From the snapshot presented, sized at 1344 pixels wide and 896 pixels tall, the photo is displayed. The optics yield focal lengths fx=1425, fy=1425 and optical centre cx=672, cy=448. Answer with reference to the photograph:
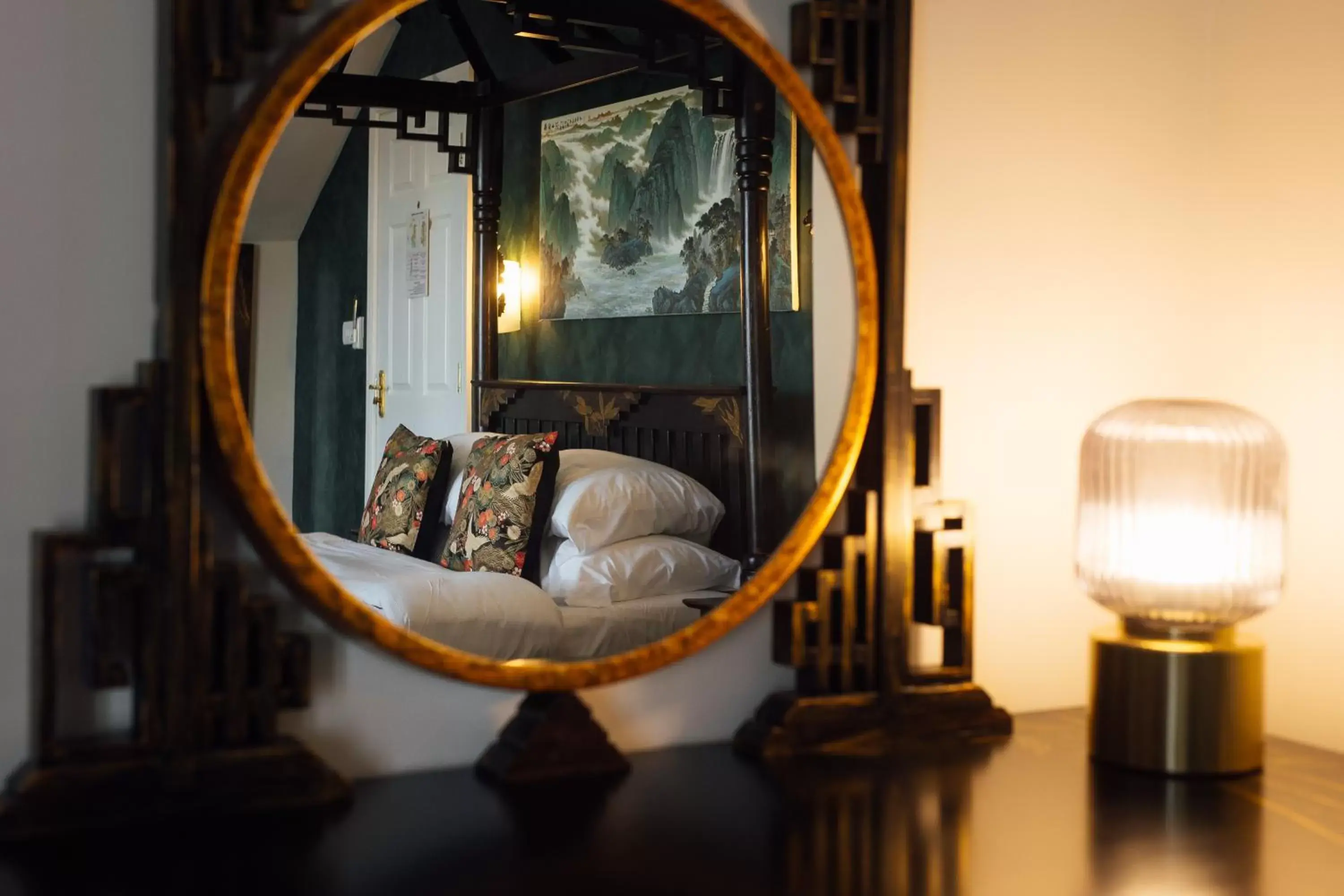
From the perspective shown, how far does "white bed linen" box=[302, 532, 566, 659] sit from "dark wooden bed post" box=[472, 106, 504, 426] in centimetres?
16

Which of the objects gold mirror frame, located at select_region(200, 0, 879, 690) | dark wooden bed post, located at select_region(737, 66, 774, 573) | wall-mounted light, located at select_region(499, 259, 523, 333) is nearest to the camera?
gold mirror frame, located at select_region(200, 0, 879, 690)

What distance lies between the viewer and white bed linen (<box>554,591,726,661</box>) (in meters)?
1.52

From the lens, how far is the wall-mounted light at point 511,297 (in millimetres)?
1471

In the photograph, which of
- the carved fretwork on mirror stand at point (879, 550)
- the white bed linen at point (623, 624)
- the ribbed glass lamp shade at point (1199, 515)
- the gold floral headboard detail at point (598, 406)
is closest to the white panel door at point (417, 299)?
the gold floral headboard detail at point (598, 406)

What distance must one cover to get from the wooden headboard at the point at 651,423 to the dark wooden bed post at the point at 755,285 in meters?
0.01

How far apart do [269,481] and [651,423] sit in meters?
0.40

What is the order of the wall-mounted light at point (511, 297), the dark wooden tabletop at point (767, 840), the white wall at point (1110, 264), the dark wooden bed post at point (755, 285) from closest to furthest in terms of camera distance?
the dark wooden tabletop at point (767, 840)
the wall-mounted light at point (511, 297)
the dark wooden bed post at point (755, 285)
the white wall at point (1110, 264)

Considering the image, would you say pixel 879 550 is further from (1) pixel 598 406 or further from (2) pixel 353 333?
(2) pixel 353 333

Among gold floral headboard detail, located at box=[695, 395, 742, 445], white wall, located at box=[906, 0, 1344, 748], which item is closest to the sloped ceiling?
gold floral headboard detail, located at box=[695, 395, 742, 445]

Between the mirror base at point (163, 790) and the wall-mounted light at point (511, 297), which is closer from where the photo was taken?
the mirror base at point (163, 790)

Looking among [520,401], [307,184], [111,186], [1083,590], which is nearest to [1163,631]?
[1083,590]

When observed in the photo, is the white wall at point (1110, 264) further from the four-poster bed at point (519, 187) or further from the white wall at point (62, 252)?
the white wall at point (62, 252)

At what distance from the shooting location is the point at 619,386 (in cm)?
152

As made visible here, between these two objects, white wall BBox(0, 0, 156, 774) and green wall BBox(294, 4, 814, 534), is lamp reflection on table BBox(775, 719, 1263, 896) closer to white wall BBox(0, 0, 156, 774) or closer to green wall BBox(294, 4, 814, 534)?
green wall BBox(294, 4, 814, 534)
